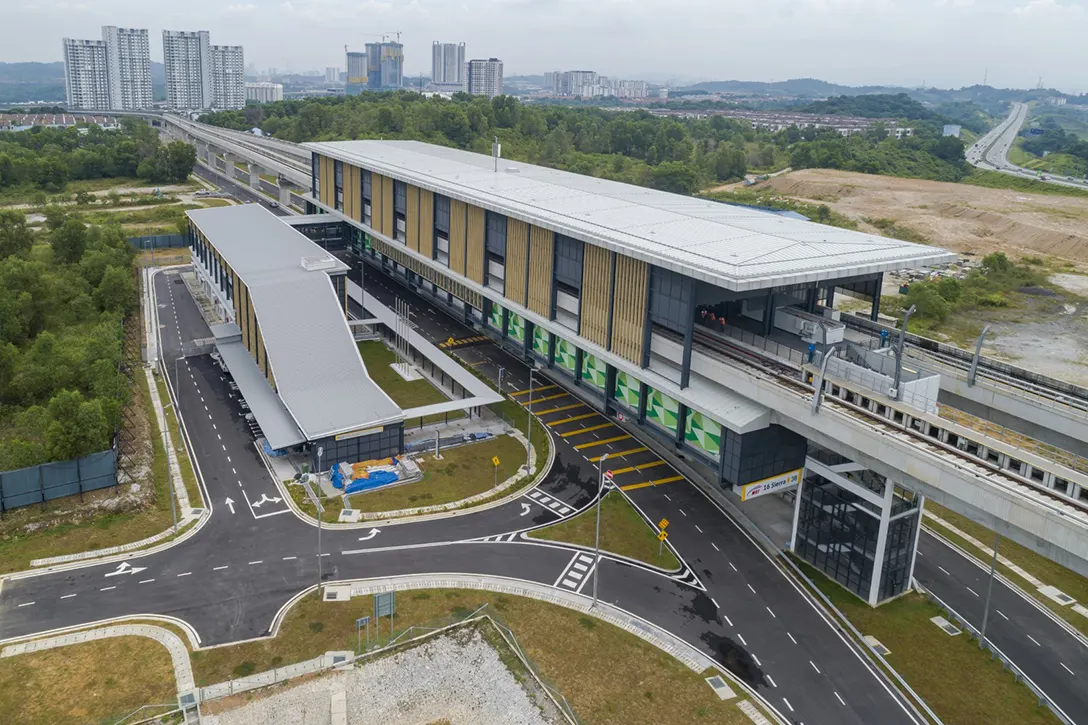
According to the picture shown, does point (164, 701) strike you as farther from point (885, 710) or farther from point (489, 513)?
point (885, 710)

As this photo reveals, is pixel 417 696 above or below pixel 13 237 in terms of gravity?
below

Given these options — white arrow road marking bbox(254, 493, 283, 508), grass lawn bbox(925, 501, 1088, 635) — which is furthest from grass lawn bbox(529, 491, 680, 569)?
grass lawn bbox(925, 501, 1088, 635)

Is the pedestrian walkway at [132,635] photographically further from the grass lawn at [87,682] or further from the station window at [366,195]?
the station window at [366,195]

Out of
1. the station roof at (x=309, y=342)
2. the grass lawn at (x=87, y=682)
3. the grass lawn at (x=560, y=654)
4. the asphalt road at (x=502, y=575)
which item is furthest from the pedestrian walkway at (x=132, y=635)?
the station roof at (x=309, y=342)

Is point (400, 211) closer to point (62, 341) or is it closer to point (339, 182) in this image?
point (339, 182)

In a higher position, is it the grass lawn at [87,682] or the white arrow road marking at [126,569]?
the white arrow road marking at [126,569]

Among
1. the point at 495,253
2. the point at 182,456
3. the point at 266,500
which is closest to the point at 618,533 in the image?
the point at 266,500

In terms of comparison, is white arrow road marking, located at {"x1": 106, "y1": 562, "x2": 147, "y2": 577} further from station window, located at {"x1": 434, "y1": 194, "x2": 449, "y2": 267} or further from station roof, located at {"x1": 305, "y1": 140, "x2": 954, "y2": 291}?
station window, located at {"x1": 434, "y1": 194, "x2": 449, "y2": 267}
